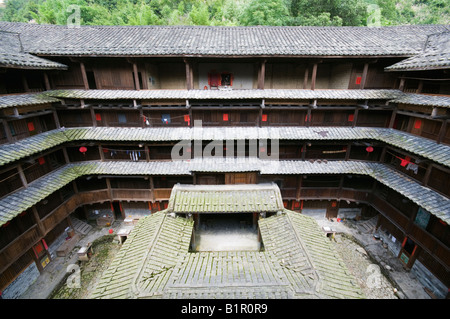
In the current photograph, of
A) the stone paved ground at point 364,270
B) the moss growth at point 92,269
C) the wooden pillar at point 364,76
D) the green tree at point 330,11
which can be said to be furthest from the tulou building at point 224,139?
the green tree at point 330,11

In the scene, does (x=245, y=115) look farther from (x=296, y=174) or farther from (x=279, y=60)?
(x=296, y=174)

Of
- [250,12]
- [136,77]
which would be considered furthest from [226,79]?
[250,12]

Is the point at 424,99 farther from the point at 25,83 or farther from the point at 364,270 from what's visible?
the point at 25,83

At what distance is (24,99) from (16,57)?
313cm

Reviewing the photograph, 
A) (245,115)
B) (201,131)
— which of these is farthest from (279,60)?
(201,131)

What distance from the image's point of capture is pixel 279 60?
2173 cm

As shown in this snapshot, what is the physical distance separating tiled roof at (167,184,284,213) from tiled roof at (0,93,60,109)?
13.2 metres

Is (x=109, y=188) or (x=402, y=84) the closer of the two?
(x=402, y=84)

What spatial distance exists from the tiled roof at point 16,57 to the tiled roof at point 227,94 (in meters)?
2.66

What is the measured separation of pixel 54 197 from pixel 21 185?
333cm

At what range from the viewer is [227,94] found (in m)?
21.3

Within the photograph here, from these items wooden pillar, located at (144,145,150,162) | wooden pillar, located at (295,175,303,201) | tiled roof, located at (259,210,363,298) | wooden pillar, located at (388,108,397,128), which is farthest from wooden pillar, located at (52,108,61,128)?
wooden pillar, located at (388,108,397,128)

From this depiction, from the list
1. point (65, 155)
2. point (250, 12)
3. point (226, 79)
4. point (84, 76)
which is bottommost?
point (65, 155)

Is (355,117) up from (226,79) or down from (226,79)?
down
